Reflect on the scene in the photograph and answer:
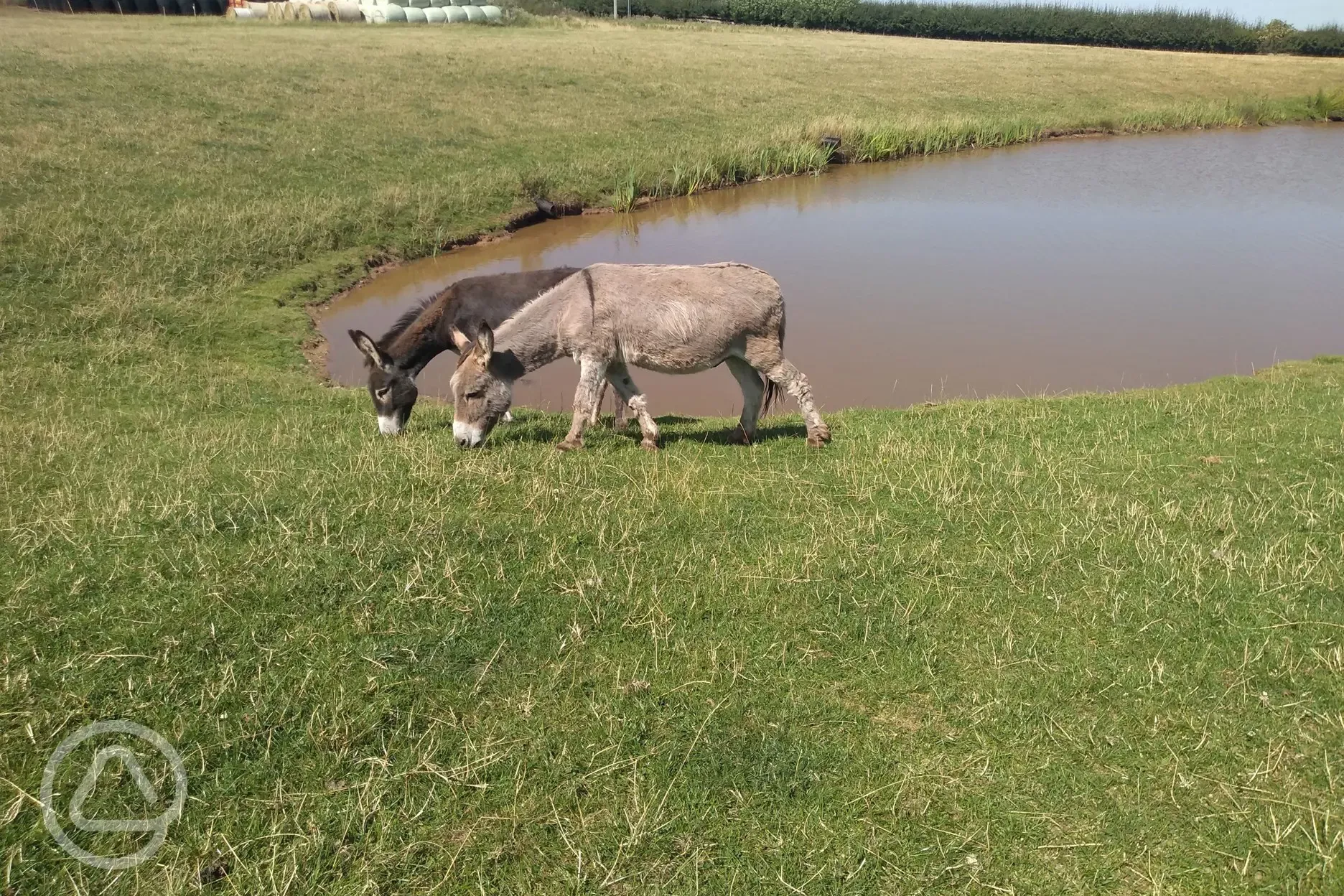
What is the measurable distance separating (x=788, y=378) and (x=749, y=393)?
68 centimetres

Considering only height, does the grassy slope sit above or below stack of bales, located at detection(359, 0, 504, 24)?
below

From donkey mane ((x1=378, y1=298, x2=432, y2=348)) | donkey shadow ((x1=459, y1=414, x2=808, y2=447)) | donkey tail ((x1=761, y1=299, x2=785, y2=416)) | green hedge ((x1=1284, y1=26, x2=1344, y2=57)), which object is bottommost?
donkey shadow ((x1=459, y1=414, x2=808, y2=447))

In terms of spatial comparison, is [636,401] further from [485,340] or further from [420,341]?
[420,341]

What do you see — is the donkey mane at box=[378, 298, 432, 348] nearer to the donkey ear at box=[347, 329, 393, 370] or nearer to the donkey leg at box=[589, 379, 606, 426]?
the donkey ear at box=[347, 329, 393, 370]

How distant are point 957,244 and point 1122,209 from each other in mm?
7131

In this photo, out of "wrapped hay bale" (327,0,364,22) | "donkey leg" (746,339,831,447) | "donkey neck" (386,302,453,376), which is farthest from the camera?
"wrapped hay bale" (327,0,364,22)

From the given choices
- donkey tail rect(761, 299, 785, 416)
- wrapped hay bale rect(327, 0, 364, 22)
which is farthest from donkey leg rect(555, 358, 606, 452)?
wrapped hay bale rect(327, 0, 364, 22)

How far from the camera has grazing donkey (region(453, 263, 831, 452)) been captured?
940 cm

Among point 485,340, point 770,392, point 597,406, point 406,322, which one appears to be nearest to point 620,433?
point 597,406

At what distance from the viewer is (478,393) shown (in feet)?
30.8

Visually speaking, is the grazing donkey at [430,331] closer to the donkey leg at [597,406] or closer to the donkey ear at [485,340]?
the donkey leg at [597,406]

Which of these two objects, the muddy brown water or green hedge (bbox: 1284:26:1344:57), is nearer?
the muddy brown water

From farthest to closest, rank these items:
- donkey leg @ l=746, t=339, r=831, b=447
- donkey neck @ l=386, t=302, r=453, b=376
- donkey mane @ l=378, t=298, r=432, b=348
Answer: donkey mane @ l=378, t=298, r=432, b=348 < donkey neck @ l=386, t=302, r=453, b=376 < donkey leg @ l=746, t=339, r=831, b=447

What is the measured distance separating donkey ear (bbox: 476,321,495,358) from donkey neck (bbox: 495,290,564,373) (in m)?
0.30
